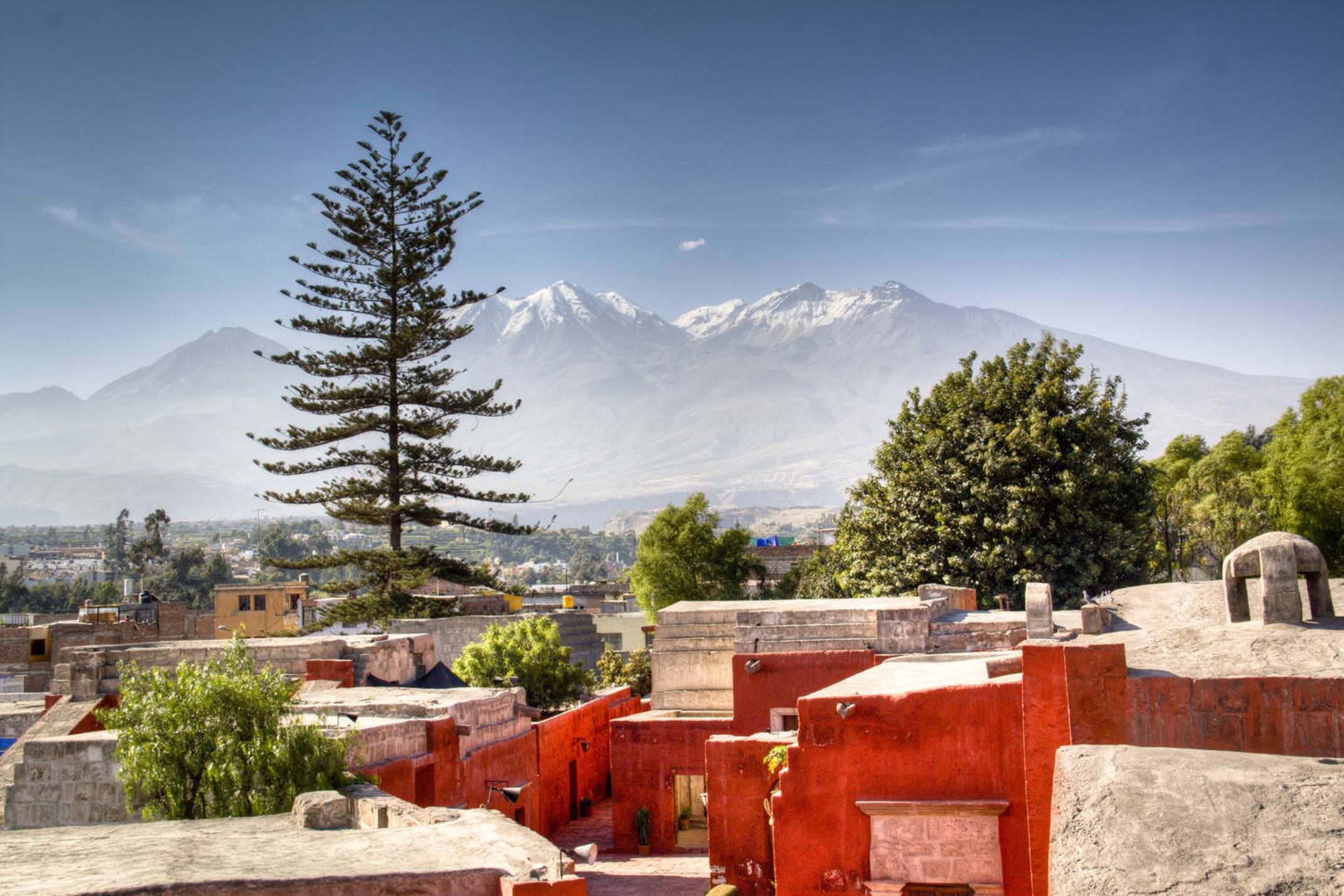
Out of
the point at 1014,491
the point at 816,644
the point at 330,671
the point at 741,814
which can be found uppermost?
the point at 1014,491

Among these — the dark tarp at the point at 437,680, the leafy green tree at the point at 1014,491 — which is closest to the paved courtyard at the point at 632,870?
the dark tarp at the point at 437,680

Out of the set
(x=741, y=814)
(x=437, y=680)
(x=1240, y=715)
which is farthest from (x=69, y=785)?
(x=1240, y=715)

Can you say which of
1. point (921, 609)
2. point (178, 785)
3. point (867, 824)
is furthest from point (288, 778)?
point (921, 609)

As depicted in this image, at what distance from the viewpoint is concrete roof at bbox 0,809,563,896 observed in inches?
295

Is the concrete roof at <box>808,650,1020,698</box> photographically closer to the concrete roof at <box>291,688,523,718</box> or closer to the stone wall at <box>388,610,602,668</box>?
the concrete roof at <box>291,688,523,718</box>

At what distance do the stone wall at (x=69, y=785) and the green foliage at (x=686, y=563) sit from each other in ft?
123

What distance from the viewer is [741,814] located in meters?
14.1

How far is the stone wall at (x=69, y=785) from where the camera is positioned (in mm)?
13828

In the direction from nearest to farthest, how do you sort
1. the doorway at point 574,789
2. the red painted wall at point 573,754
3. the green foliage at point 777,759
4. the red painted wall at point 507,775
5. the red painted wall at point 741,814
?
the green foliage at point 777,759 < the red painted wall at point 741,814 < the red painted wall at point 507,775 < the red painted wall at point 573,754 < the doorway at point 574,789

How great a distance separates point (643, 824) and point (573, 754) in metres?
3.37

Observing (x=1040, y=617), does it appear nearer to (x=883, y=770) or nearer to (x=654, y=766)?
(x=883, y=770)

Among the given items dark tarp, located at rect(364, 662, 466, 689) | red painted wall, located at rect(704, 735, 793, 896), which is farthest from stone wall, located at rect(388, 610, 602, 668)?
red painted wall, located at rect(704, 735, 793, 896)

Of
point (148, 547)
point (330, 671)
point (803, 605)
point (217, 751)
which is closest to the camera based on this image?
point (217, 751)

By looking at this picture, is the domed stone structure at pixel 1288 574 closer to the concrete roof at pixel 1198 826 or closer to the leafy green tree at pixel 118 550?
the concrete roof at pixel 1198 826
